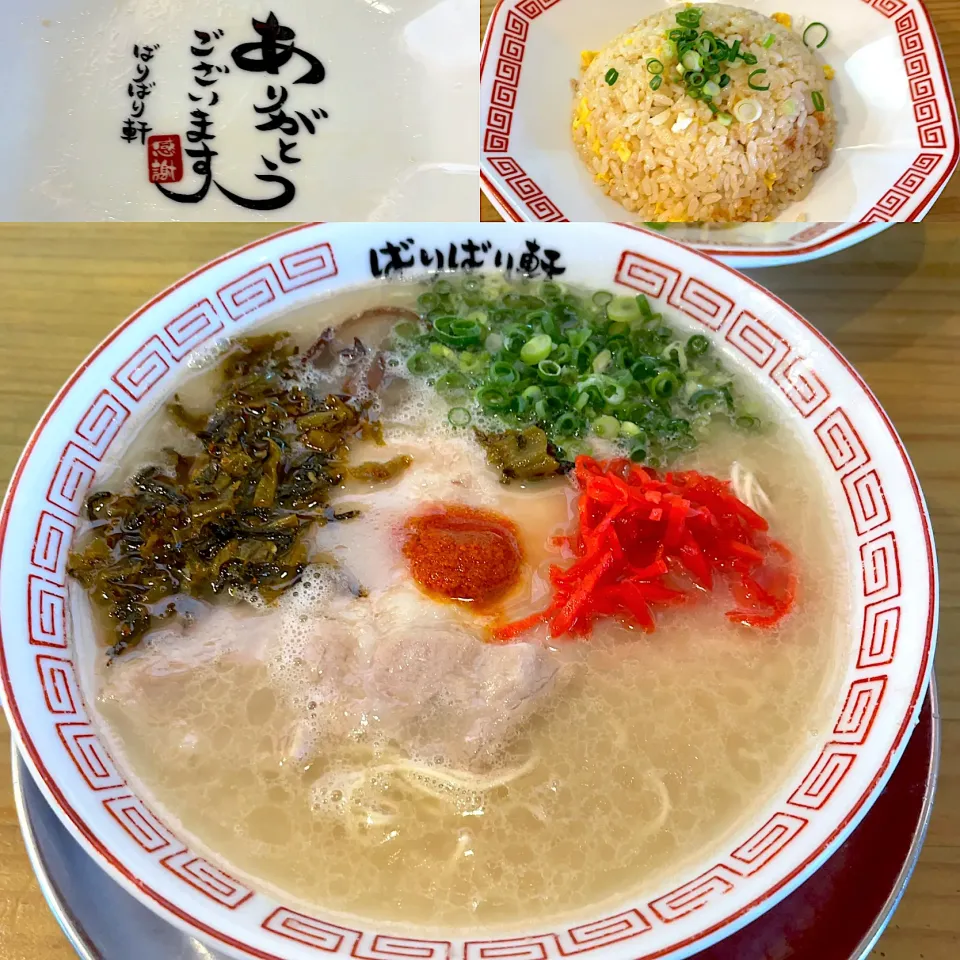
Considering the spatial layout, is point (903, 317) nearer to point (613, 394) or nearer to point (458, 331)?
point (613, 394)

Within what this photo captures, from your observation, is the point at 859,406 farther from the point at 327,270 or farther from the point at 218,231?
the point at 218,231

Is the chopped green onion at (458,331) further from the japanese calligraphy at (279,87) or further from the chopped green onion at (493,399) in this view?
the japanese calligraphy at (279,87)

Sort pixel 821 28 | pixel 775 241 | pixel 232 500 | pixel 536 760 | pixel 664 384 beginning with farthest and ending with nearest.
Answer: pixel 821 28, pixel 775 241, pixel 664 384, pixel 232 500, pixel 536 760

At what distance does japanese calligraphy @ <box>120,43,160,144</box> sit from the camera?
1.02m

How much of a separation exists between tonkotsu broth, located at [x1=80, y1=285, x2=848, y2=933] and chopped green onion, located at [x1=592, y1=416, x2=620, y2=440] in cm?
12

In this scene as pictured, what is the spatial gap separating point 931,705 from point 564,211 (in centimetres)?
93

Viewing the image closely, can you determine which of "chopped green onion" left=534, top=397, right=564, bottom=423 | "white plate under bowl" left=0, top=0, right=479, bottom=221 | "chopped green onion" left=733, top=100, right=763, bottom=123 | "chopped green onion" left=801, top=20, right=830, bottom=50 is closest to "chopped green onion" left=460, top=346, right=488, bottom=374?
"chopped green onion" left=534, top=397, right=564, bottom=423

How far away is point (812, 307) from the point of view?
50.7 inches

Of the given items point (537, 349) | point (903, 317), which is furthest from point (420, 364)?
point (903, 317)

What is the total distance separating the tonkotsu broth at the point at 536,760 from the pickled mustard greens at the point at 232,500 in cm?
4

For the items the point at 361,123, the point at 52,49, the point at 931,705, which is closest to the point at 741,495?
the point at 931,705

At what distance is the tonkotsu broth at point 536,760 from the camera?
2.50ft

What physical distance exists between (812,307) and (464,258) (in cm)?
59

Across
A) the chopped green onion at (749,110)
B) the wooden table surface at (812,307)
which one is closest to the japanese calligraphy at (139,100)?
the wooden table surface at (812,307)
